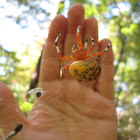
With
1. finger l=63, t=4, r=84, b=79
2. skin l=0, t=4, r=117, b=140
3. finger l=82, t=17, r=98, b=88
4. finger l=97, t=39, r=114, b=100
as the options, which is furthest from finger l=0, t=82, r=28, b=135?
finger l=82, t=17, r=98, b=88

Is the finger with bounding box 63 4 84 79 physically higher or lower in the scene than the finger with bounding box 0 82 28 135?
higher

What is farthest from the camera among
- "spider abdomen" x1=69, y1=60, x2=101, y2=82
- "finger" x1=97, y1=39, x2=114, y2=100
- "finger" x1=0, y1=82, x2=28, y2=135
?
"finger" x1=97, y1=39, x2=114, y2=100

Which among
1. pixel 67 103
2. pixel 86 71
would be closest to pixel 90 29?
pixel 86 71

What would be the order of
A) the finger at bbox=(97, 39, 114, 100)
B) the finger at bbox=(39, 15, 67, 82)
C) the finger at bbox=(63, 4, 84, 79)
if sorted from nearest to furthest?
1. the finger at bbox=(39, 15, 67, 82)
2. the finger at bbox=(97, 39, 114, 100)
3. the finger at bbox=(63, 4, 84, 79)

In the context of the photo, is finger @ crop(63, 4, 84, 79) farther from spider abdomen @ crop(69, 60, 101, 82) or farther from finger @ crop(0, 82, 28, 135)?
finger @ crop(0, 82, 28, 135)

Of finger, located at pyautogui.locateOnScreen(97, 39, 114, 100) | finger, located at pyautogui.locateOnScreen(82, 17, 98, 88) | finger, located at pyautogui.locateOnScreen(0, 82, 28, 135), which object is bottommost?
finger, located at pyautogui.locateOnScreen(0, 82, 28, 135)

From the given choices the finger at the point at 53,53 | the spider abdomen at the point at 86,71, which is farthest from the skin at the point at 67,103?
the spider abdomen at the point at 86,71

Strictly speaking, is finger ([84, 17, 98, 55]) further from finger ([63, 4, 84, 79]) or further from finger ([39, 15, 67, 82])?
finger ([39, 15, 67, 82])

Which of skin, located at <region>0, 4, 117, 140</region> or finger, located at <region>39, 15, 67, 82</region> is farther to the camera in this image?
finger, located at <region>39, 15, 67, 82</region>
